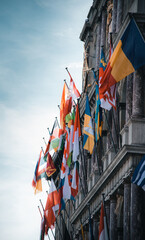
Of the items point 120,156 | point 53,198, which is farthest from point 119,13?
point 53,198

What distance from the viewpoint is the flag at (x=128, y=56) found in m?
28.6

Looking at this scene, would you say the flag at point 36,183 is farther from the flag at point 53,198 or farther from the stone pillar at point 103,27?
the stone pillar at point 103,27

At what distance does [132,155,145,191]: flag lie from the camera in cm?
2802

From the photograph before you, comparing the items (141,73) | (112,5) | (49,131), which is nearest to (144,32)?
(141,73)

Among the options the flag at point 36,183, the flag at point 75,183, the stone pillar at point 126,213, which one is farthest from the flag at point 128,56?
the flag at point 36,183

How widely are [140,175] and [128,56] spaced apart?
19.2 ft

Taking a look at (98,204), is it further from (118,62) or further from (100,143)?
(118,62)

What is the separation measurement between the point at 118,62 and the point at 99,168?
10927mm

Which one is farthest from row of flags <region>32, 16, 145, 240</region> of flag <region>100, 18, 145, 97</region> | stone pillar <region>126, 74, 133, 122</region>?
stone pillar <region>126, 74, 133, 122</region>

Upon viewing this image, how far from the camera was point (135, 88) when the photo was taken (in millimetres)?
33781

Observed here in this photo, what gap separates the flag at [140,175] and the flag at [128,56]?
175 inches

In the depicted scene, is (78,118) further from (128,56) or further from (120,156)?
(128,56)

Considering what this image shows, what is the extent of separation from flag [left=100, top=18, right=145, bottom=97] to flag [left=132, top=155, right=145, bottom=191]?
4434 millimetres

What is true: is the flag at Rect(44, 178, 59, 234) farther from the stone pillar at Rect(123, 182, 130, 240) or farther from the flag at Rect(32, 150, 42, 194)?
the stone pillar at Rect(123, 182, 130, 240)
